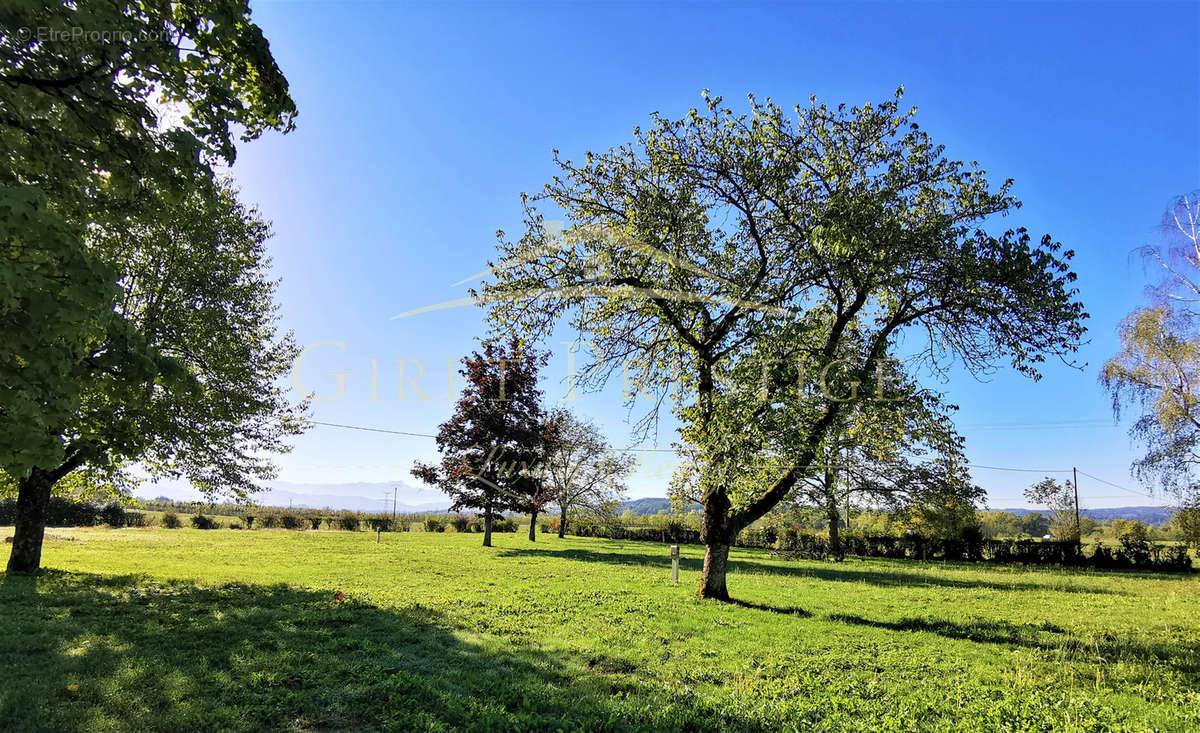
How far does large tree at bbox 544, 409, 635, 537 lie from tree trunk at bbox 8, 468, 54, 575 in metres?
28.2

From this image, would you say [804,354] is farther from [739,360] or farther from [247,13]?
[247,13]

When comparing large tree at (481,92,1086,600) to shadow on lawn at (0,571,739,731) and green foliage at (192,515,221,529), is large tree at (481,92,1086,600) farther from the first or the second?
green foliage at (192,515,221,529)

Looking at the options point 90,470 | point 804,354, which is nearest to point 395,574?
point 90,470

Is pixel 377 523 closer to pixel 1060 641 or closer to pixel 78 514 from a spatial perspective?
pixel 78 514

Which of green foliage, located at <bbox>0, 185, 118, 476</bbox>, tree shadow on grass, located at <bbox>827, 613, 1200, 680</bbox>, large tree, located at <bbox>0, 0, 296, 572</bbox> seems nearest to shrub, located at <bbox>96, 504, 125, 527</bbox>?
large tree, located at <bbox>0, 0, 296, 572</bbox>

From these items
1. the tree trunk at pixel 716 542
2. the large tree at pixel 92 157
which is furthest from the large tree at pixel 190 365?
the tree trunk at pixel 716 542

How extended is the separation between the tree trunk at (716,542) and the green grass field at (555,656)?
665mm

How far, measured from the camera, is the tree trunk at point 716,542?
12688 mm

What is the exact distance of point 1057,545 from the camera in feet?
93.5

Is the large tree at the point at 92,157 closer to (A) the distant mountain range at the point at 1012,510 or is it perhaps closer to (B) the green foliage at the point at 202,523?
(A) the distant mountain range at the point at 1012,510

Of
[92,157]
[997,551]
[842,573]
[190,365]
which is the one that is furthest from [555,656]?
[997,551]

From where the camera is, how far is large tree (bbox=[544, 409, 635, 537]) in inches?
1556

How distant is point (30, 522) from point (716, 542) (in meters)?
16.4

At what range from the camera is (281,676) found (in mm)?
5875
